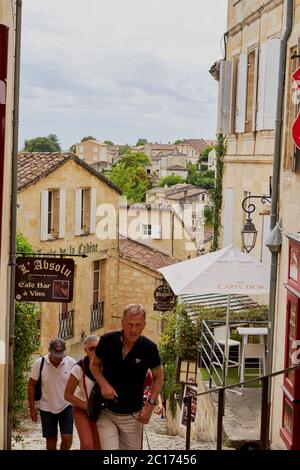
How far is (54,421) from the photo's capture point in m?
8.89

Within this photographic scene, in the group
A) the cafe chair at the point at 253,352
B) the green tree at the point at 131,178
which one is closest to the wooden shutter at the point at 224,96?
the cafe chair at the point at 253,352

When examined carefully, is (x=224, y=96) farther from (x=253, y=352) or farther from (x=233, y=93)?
(x=253, y=352)

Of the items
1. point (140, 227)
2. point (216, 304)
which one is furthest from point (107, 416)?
point (140, 227)

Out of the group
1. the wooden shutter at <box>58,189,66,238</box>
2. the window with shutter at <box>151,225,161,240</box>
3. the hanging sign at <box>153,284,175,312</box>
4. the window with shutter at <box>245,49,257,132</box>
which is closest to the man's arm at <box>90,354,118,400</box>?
the window with shutter at <box>245,49,257,132</box>

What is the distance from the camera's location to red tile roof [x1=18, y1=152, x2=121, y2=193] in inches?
977

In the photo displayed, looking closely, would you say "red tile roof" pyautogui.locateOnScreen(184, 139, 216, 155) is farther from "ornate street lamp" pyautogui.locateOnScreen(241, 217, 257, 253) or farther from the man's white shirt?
the man's white shirt

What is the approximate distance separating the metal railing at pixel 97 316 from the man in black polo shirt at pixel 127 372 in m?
22.0

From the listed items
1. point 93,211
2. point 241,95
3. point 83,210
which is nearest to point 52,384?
point 241,95

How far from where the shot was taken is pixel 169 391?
17312 millimetres

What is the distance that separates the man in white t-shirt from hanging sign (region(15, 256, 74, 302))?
9.72ft

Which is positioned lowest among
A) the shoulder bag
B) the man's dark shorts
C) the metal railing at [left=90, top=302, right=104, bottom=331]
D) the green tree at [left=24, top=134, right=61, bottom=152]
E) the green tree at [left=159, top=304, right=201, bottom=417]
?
the metal railing at [left=90, top=302, right=104, bottom=331]

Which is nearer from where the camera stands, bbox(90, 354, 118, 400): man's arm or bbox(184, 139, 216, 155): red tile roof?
bbox(90, 354, 118, 400): man's arm

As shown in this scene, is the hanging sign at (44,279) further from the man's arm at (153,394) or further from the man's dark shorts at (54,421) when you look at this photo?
the man's arm at (153,394)
